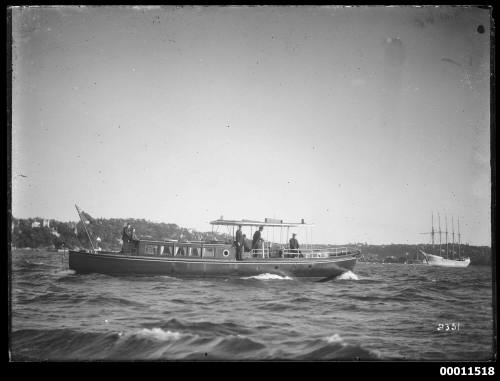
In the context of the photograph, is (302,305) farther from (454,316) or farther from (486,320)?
(486,320)

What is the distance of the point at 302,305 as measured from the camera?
12648 millimetres

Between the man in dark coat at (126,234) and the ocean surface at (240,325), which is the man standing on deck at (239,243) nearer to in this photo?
the ocean surface at (240,325)

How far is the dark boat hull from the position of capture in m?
17.5

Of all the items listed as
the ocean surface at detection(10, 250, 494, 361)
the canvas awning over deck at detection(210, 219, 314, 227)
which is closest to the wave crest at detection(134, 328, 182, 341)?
the ocean surface at detection(10, 250, 494, 361)

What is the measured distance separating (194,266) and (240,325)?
301 inches

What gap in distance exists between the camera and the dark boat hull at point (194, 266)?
17469 millimetres

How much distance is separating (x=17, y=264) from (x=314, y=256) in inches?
554

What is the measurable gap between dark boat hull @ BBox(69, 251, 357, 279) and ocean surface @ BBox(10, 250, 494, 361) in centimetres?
360

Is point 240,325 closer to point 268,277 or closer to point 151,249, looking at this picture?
point 268,277

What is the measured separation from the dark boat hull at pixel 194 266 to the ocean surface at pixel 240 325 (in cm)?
360

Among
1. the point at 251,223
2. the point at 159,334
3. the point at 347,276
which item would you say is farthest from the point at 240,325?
the point at 347,276

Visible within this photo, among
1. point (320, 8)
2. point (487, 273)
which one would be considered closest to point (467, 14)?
point (320, 8)

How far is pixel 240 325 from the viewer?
1077 cm

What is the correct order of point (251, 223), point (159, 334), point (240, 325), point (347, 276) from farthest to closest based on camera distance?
1. point (347, 276)
2. point (251, 223)
3. point (240, 325)
4. point (159, 334)
